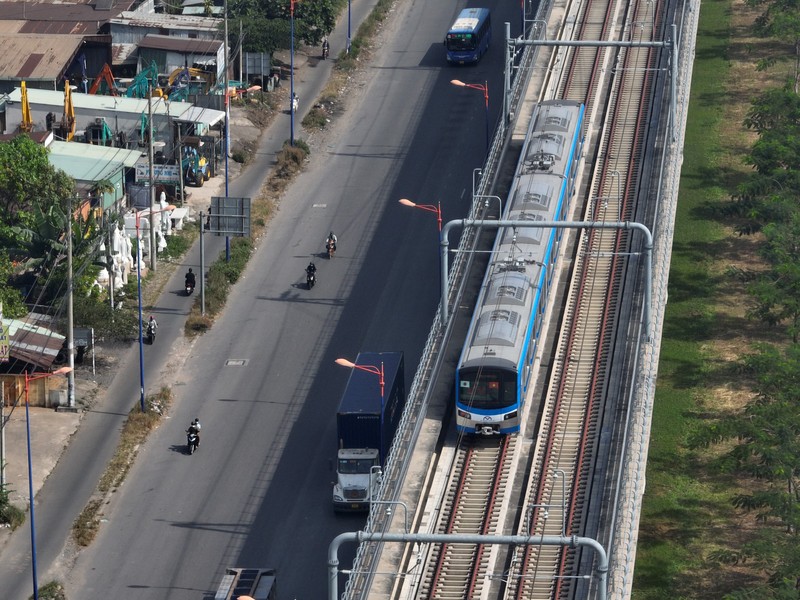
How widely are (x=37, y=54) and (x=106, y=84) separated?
175 inches

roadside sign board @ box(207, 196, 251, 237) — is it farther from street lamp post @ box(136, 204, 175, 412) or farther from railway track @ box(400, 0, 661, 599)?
railway track @ box(400, 0, 661, 599)

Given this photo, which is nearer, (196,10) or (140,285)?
(140,285)

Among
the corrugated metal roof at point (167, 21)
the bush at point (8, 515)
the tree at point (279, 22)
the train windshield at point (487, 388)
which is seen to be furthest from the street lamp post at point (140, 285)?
the corrugated metal roof at point (167, 21)

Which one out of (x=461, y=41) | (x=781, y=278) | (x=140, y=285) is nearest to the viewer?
(x=781, y=278)

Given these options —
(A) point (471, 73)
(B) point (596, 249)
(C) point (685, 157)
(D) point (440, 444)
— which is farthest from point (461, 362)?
(A) point (471, 73)

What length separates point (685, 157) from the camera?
4582 inches

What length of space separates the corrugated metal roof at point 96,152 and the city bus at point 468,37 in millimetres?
24163

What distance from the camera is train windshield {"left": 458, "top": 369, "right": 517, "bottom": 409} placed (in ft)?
246

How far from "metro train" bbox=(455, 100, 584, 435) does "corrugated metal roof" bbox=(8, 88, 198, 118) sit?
90.1ft

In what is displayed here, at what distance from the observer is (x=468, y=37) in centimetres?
12412

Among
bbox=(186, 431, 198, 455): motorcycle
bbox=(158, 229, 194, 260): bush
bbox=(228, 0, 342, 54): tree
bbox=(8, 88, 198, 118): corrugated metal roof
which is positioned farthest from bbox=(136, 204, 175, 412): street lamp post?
bbox=(228, 0, 342, 54): tree

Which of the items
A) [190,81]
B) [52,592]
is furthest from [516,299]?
[190,81]

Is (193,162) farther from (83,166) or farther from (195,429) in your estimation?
(195,429)

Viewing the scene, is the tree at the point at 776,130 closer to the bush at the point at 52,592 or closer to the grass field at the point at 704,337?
the grass field at the point at 704,337
